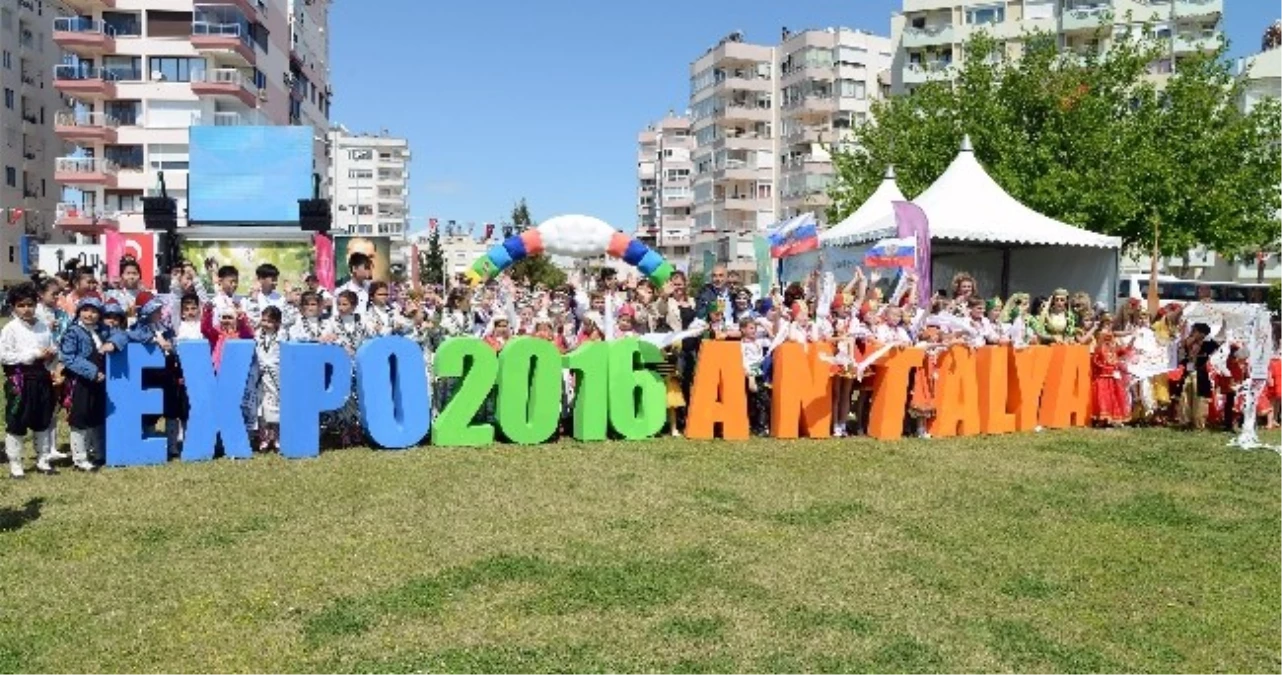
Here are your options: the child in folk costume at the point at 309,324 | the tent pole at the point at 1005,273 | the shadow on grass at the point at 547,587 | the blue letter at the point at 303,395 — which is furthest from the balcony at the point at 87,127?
the shadow on grass at the point at 547,587

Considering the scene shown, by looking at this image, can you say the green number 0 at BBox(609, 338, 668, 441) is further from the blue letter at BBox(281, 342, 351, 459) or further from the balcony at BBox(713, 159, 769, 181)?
the balcony at BBox(713, 159, 769, 181)

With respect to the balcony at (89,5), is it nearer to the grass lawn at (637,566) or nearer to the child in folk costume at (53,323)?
the child in folk costume at (53,323)

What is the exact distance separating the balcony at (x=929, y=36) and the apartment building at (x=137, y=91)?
38318 millimetres

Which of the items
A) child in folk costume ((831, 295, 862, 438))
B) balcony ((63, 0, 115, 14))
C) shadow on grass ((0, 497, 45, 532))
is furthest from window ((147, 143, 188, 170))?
shadow on grass ((0, 497, 45, 532))

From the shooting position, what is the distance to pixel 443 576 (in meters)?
6.46

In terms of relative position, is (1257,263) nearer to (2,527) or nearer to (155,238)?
(155,238)

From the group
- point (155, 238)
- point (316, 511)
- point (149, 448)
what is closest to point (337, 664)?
point (316, 511)

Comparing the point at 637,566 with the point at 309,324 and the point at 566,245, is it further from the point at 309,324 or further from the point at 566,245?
the point at 566,245

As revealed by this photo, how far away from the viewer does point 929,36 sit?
2665 inches

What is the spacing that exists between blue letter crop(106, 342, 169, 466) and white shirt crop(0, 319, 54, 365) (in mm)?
641

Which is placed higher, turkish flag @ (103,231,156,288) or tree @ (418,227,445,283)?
tree @ (418,227,445,283)

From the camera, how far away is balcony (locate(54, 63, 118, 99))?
56.2 meters

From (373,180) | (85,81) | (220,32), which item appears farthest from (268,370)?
(373,180)

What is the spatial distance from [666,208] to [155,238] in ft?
244
